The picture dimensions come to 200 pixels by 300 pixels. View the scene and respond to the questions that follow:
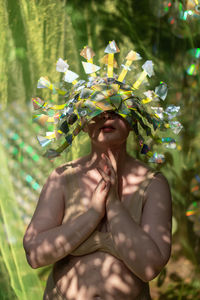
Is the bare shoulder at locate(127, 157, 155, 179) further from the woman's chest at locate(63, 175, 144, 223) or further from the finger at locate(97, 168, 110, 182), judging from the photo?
the finger at locate(97, 168, 110, 182)

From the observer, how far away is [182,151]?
136 inches

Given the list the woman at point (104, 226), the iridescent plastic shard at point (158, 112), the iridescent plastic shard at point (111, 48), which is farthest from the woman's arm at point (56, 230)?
the iridescent plastic shard at point (111, 48)

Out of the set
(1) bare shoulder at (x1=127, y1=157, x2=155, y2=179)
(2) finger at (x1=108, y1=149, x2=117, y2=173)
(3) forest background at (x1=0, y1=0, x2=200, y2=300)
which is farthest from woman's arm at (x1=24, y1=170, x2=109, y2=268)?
(3) forest background at (x1=0, y1=0, x2=200, y2=300)

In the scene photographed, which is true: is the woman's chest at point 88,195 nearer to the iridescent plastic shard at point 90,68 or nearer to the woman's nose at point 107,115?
the woman's nose at point 107,115

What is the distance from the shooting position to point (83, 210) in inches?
88.0

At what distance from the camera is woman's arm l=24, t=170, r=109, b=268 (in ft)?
6.82

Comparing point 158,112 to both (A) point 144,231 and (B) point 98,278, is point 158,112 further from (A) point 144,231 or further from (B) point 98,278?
(B) point 98,278

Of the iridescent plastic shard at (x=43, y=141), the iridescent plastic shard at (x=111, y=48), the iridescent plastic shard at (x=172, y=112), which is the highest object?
the iridescent plastic shard at (x=111, y=48)

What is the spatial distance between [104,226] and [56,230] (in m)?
0.22

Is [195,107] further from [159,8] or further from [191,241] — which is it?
[191,241]

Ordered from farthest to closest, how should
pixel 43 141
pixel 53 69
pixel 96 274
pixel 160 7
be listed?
pixel 160 7 < pixel 53 69 < pixel 43 141 < pixel 96 274

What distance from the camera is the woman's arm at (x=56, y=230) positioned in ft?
6.82

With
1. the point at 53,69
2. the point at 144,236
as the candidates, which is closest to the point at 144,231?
the point at 144,236

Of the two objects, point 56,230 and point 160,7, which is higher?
point 160,7
